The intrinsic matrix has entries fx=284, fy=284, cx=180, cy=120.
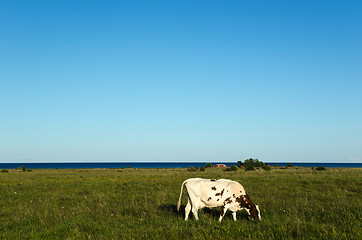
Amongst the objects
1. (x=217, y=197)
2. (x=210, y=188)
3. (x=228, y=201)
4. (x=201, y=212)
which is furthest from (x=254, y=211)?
(x=201, y=212)

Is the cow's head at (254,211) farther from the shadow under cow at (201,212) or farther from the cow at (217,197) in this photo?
the shadow under cow at (201,212)

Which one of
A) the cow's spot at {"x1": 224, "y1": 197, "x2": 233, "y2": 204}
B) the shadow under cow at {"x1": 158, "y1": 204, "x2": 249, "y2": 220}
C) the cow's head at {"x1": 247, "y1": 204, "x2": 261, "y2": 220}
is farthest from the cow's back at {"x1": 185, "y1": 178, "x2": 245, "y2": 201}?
the shadow under cow at {"x1": 158, "y1": 204, "x2": 249, "y2": 220}

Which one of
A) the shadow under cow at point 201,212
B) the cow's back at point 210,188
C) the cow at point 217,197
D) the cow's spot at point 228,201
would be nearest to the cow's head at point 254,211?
the cow at point 217,197

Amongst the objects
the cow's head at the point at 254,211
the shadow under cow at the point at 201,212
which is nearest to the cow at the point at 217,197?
the cow's head at the point at 254,211

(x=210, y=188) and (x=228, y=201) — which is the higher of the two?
(x=210, y=188)

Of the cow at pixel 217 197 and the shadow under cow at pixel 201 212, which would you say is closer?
the cow at pixel 217 197

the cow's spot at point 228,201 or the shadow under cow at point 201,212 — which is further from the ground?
the cow's spot at point 228,201

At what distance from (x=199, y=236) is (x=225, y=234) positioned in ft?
3.06

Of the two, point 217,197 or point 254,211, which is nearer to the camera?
point 217,197

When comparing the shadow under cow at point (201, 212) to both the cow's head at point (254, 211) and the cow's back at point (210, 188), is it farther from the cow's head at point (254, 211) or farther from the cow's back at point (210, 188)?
the cow's back at point (210, 188)

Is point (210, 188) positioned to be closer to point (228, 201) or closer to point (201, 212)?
point (228, 201)

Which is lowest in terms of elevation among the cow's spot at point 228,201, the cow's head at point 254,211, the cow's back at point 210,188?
the cow's head at point 254,211

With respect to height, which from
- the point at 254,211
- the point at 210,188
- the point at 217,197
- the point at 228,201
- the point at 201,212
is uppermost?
the point at 210,188

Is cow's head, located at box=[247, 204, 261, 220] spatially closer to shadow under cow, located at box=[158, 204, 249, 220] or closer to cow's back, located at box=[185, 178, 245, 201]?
shadow under cow, located at box=[158, 204, 249, 220]
